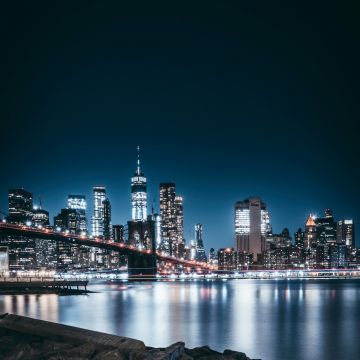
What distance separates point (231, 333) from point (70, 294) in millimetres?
40241

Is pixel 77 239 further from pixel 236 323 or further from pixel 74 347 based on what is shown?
pixel 74 347

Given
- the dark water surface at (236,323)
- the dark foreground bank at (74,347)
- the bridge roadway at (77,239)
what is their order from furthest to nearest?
the bridge roadway at (77,239) < the dark water surface at (236,323) < the dark foreground bank at (74,347)

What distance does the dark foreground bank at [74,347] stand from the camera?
1523 centimetres

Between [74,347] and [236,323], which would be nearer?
[74,347]

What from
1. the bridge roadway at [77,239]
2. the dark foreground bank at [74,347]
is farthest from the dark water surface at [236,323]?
the bridge roadway at [77,239]

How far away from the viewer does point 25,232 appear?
83750 millimetres

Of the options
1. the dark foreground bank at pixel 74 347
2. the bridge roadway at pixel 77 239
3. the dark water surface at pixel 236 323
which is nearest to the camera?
the dark foreground bank at pixel 74 347

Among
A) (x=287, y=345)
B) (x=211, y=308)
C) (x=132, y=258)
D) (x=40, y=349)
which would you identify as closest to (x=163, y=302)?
(x=211, y=308)

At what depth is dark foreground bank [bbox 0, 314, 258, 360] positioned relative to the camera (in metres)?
15.2

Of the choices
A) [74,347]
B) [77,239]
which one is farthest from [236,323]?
[77,239]

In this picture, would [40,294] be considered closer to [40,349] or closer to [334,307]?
[334,307]

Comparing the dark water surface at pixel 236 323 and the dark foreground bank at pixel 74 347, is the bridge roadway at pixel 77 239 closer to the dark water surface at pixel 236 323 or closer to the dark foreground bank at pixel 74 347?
the dark water surface at pixel 236 323

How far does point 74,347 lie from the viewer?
16391 millimetres

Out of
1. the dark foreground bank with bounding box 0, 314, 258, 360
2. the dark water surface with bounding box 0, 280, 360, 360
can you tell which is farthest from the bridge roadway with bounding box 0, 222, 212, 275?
the dark foreground bank with bounding box 0, 314, 258, 360
